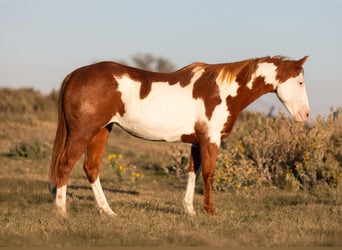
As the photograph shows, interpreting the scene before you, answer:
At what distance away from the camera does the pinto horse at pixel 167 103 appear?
8.64 m

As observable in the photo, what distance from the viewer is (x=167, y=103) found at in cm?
873

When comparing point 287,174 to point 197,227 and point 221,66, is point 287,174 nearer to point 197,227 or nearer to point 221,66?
point 221,66

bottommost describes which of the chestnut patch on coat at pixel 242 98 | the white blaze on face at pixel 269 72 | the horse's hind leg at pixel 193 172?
the horse's hind leg at pixel 193 172

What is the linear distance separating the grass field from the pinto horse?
60 centimetres

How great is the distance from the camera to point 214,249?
6266mm

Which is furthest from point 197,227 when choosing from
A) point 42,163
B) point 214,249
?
point 42,163

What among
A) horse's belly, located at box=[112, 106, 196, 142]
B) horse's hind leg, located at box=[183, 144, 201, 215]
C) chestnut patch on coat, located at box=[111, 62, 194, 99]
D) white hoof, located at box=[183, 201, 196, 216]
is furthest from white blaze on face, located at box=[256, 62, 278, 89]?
white hoof, located at box=[183, 201, 196, 216]

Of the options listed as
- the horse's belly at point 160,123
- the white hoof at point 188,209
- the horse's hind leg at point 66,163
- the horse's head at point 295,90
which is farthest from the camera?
the horse's head at point 295,90

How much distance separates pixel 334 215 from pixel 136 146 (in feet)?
36.7

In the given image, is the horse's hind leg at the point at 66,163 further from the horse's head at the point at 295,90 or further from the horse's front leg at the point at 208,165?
the horse's head at the point at 295,90

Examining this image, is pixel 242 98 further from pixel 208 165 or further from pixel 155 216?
pixel 155 216

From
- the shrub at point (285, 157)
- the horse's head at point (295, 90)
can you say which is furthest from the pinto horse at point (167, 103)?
the shrub at point (285, 157)

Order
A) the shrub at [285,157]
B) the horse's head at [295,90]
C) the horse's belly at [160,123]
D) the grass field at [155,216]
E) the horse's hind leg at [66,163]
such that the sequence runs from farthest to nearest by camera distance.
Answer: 1. the shrub at [285,157]
2. the horse's head at [295,90]
3. the horse's belly at [160,123]
4. the horse's hind leg at [66,163]
5. the grass field at [155,216]

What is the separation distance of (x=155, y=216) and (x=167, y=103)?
1514 millimetres
